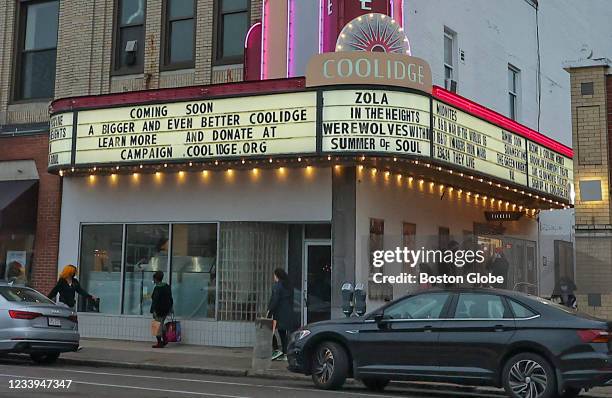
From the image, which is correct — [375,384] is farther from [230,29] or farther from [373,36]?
[230,29]

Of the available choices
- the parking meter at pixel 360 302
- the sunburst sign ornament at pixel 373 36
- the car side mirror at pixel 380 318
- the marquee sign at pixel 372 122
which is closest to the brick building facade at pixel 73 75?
the sunburst sign ornament at pixel 373 36

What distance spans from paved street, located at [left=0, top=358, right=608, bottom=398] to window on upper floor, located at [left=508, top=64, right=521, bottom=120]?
12012 millimetres

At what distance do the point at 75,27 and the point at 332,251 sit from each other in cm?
942

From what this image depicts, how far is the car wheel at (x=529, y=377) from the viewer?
10.0 meters

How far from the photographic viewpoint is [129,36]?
64.1 feet

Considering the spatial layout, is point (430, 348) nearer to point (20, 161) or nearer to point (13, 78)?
point (20, 161)

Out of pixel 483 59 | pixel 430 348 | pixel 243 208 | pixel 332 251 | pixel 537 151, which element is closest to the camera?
pixel 430 348

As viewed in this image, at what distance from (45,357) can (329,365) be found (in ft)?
20.7

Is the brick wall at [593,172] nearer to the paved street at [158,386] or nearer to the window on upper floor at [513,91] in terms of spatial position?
the paved street at [158,386]

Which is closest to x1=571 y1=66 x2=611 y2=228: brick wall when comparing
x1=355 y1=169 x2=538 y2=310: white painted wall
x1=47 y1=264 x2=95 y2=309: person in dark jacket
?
x1=355 y1=169 x2=538 y2=310: white painted wall

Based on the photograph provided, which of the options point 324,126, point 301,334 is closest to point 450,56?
point 324,126

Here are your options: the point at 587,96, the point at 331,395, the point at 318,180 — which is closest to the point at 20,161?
the point at 318,180

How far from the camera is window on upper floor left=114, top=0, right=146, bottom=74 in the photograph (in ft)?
63.3

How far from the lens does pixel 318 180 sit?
16.1 m
